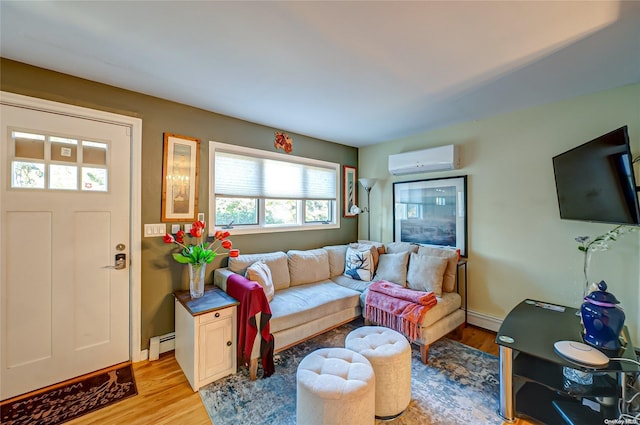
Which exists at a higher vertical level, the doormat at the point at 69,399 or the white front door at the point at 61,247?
the white front door at the point at 61,247

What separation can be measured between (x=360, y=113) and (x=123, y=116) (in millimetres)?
2306

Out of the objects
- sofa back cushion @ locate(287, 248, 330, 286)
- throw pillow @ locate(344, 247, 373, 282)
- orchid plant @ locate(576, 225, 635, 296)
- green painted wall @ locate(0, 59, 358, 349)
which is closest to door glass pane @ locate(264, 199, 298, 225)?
green painted wall @ locate(0, 59, 358, 349)

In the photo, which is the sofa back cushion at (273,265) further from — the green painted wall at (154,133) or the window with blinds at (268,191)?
the window with blinds at (268,191)

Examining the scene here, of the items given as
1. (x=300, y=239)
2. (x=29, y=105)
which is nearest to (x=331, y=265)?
(x=300, y=239)

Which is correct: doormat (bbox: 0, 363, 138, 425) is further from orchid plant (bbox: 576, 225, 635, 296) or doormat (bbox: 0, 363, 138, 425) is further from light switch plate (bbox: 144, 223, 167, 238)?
orchid plant (bbox: 576, 225, 635, 296)

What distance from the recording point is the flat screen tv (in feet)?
5.41

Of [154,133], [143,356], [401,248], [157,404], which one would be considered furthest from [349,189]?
[157,404]

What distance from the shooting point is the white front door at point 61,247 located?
1878 mm

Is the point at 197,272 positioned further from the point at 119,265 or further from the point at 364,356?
the point at 364,356

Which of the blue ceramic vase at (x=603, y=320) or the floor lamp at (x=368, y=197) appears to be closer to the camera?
the blue ceramic vase at (x=603, y=320)

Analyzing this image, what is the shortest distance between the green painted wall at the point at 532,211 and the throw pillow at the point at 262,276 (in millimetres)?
2431

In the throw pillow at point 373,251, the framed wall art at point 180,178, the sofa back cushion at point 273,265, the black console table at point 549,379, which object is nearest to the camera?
the black console table at point 549,379

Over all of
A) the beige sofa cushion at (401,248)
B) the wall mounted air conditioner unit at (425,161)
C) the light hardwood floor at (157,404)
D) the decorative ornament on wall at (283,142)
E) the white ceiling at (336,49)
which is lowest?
the light hardwood floor at (157,404)

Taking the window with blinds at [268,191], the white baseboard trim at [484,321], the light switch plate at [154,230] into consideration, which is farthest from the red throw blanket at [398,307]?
the light switch plate at [154,230]
